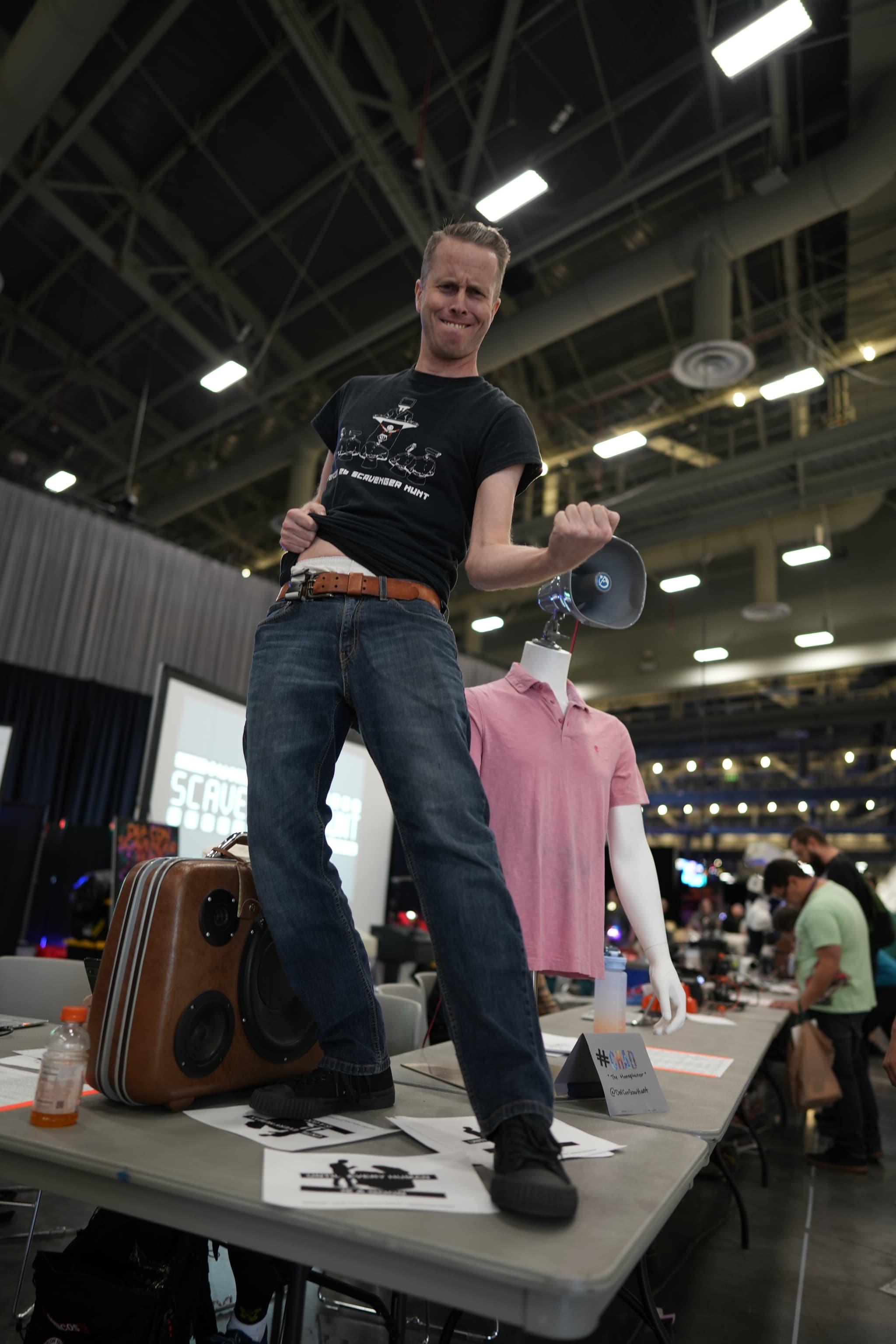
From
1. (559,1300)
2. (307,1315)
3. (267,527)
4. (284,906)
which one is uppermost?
(267,527)

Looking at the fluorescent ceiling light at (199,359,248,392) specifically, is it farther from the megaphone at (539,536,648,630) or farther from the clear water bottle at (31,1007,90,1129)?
the clear water bottle at (31,1007,90,1129)

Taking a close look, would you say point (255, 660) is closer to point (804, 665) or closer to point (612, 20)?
point (612, 20)

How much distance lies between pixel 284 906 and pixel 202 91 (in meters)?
6.65

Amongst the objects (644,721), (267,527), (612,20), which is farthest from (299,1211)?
(644,721)

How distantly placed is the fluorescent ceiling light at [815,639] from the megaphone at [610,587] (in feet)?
29.2

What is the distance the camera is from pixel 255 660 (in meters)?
1.30

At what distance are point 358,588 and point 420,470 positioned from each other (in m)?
0.23

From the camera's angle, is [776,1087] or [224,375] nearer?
[776,1087]

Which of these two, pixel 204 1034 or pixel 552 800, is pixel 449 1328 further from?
pixel 552 800

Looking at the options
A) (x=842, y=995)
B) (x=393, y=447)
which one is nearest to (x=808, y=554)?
(x=842, y=995)

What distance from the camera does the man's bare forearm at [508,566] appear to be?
3.97ft

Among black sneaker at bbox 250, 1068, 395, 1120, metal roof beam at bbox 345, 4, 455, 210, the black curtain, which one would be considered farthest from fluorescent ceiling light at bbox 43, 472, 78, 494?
black sneaker at bbox 250, 1068, 395, 1120

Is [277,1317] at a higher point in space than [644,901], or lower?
lower

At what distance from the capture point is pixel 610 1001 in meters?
1.95
